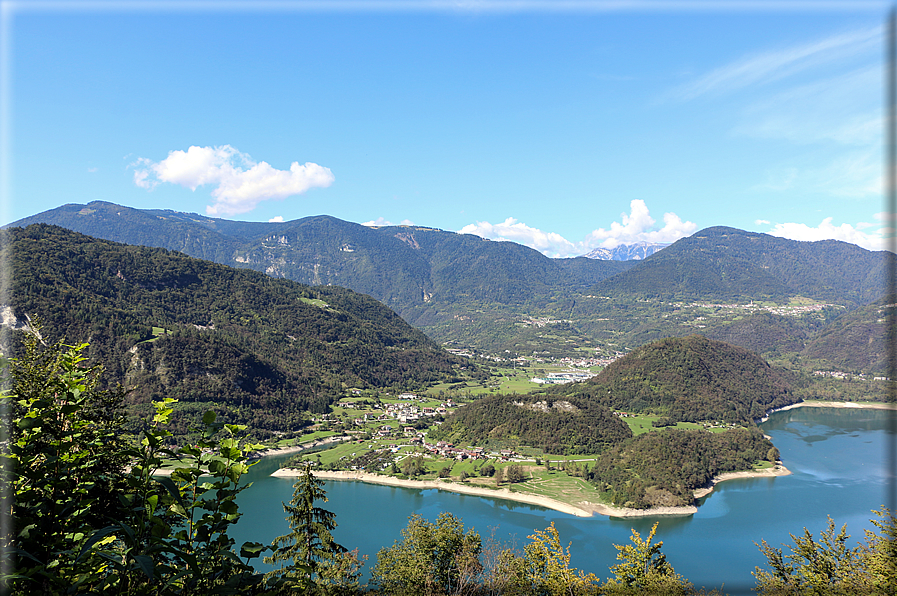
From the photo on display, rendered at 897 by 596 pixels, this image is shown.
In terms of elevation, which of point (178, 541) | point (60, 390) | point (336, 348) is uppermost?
point (60, 390)

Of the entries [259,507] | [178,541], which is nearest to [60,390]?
[178,541]

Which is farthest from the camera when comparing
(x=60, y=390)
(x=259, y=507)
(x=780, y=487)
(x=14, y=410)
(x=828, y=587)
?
(x=780, y=487)

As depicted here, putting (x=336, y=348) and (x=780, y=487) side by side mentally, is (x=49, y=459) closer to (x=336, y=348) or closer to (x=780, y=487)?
(x=780, y=487)

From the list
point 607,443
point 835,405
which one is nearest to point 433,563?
point 607,443

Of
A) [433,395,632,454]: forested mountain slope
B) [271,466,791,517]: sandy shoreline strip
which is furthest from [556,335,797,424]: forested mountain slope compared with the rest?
[271,466,791,517]: sandy shoreline strip

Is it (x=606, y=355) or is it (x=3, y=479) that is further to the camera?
(x=606, y=355)

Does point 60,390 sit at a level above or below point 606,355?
above

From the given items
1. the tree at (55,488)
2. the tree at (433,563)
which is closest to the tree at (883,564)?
the tree at (433,563)

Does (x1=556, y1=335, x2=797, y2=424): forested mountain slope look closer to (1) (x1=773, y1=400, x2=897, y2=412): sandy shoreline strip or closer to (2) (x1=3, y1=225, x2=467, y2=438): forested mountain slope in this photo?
(1) (x1=773, y1=400, x2=897, y2=412): sandy shoreline strip

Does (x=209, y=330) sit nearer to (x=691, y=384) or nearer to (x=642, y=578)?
(x=691, y=384)

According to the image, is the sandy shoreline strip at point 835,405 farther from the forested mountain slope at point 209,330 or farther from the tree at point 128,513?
the tree at point 128,513
